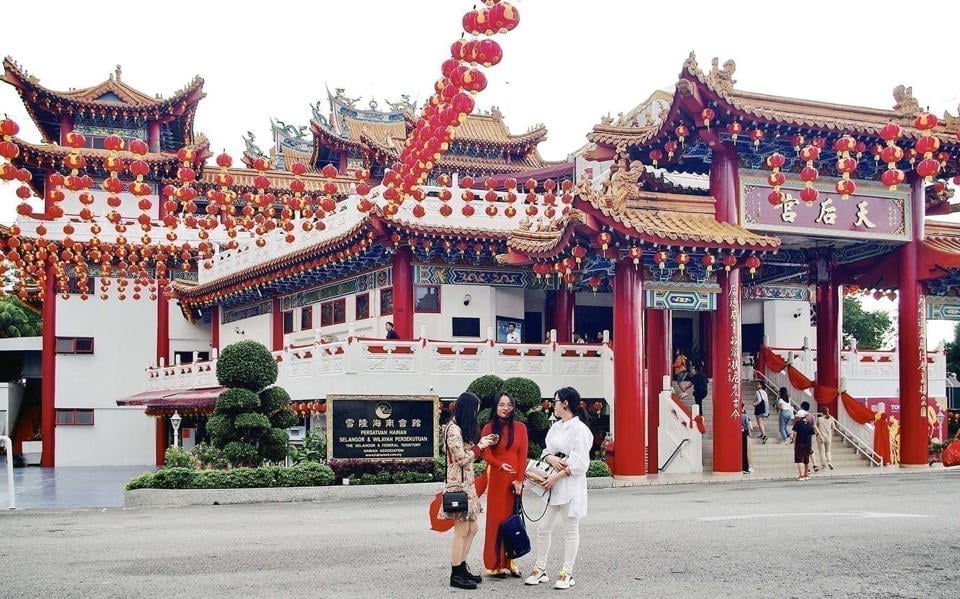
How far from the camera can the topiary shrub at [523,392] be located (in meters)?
22.3

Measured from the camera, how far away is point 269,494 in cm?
1914

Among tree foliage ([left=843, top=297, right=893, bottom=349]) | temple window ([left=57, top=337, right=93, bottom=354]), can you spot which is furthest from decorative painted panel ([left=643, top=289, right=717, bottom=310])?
tree foliage ([left=843, top=297, right=893, bottom=349])

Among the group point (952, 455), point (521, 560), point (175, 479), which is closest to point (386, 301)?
point (175, 479)

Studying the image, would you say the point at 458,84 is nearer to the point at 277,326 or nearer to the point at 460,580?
the point at 460,580

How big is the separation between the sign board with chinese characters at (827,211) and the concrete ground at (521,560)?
7291 mm

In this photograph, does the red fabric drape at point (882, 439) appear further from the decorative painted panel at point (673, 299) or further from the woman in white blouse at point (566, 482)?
the woman in white blouse at point (566, 482)

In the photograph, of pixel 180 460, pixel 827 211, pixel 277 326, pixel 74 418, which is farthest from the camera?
pixel 74 418

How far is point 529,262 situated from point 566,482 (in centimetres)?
1504

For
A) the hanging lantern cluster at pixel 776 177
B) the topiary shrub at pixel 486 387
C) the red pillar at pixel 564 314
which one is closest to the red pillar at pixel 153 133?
the red pillar at pixel 564 314

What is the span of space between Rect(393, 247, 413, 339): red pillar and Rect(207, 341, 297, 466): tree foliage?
6.95 metres

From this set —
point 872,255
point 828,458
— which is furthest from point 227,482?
point 872,255

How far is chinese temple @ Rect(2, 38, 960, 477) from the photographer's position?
854 inches

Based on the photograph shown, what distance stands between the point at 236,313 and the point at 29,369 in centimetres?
1144

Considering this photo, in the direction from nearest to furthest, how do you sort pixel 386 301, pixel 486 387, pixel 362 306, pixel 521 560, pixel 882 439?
pixel 521 560 → pixel 486 387 → pixel 882 439 → pixel 386 301 → pixel 362 306
